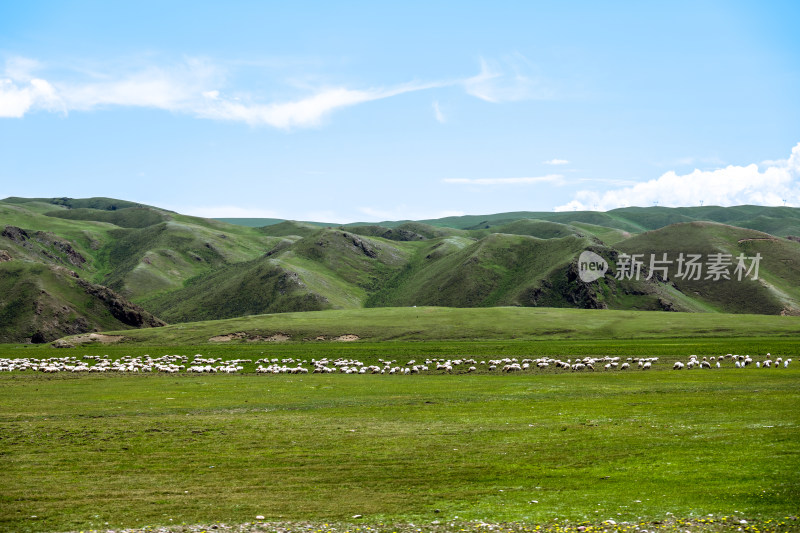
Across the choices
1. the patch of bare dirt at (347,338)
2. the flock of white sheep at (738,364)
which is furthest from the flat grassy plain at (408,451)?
the patch of bare dirt at (347,338)

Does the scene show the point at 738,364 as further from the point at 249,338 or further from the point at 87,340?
the point at 87,340

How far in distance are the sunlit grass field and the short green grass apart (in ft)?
0.32

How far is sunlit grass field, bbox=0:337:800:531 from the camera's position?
1762 centimetres

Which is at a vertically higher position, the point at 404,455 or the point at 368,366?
the point at 404,455

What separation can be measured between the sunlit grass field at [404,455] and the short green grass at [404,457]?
0.10 meters

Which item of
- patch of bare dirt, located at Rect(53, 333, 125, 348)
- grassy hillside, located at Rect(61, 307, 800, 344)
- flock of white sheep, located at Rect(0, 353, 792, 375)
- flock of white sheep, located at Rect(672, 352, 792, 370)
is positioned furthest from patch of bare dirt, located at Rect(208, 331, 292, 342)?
flock of white sheep, located at Rect(672, 352, 792, 370)

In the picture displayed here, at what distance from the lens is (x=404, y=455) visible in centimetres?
2430

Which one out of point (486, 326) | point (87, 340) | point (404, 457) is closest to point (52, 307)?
point (87, 340)

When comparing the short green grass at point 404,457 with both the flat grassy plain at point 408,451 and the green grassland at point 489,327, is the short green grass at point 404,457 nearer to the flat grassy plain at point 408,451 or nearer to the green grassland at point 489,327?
the flat grassy plain at point 408,451

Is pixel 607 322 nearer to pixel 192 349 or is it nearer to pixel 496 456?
pixel 192 349

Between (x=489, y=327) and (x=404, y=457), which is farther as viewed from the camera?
(x=489, y=327)

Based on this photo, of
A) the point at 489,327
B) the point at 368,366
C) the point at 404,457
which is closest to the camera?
the point at 404,457

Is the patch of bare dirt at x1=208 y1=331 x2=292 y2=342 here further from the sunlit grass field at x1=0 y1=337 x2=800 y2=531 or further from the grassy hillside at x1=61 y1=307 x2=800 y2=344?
the sunlit grass field at x1=0 y1=337 x2=800 y2=531

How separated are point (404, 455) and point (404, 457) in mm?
329
